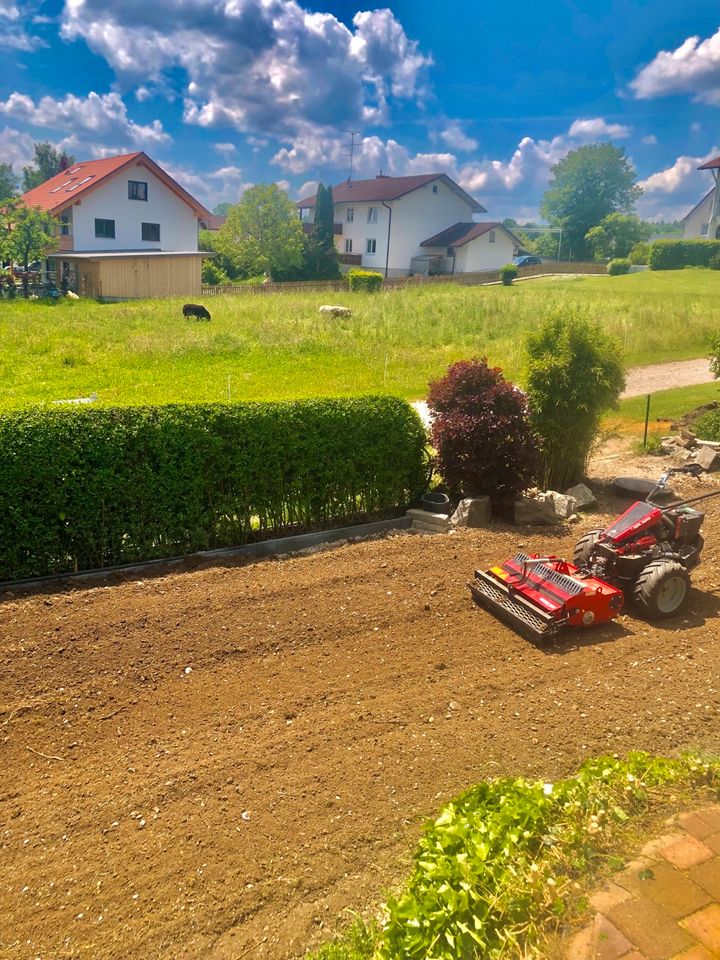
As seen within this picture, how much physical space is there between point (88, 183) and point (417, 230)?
2884 cm

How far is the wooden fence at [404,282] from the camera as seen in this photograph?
44406mm

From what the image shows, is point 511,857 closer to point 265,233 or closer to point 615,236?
point 265,233

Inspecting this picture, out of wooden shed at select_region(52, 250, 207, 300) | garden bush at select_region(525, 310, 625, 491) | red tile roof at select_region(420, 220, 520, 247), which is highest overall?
red tile roof at select_region(420, 220, 520, 247)

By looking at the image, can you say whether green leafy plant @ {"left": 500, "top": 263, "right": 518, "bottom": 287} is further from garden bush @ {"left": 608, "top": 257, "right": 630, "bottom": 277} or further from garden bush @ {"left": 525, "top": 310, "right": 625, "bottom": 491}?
garden bush @ {"left": 525, "top": 310, "right": 625, "bottom": 491}

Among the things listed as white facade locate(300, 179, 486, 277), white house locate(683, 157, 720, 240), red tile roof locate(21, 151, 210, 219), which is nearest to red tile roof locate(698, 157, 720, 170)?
white house locate(683, 157, 720, 240)

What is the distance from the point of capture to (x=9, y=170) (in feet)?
402

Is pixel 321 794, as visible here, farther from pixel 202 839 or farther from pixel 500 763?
pixel 500 763

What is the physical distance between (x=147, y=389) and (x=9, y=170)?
128m

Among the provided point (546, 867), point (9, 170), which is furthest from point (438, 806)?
point (9, 170)

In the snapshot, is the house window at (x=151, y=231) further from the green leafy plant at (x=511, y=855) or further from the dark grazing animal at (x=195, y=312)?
the green leafy plant at (x=511, y=855)

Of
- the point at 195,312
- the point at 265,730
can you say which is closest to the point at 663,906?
the point at 265,730

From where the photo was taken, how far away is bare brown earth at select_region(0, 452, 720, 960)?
3770mm

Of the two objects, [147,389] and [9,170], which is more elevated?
[9,170]

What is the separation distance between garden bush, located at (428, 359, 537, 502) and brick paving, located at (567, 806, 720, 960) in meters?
6.00
